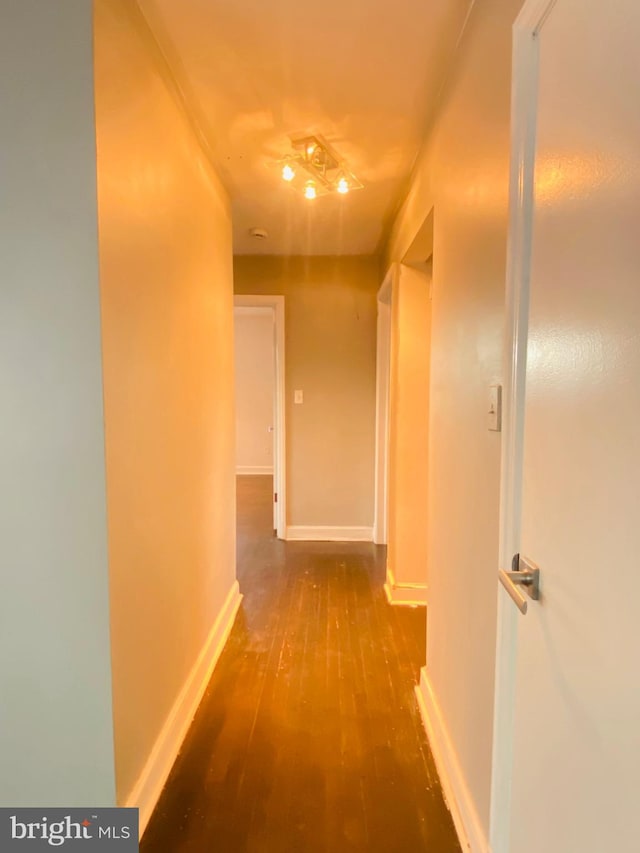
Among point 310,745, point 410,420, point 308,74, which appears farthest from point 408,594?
point 308,74

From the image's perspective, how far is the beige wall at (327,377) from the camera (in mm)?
3611

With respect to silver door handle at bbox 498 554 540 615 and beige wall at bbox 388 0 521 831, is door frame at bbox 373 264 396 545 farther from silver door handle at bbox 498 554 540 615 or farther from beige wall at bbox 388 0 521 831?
silver door handle at bbox 498 554 540 615

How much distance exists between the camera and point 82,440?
1.08m

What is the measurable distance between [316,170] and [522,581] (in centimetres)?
201

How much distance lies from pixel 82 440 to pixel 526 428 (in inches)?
40.1

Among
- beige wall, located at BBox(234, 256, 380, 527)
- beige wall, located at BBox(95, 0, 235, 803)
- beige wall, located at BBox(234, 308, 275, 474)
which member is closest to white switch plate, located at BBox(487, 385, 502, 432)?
beige wall, located at BBox(95, 0, 235, 803)

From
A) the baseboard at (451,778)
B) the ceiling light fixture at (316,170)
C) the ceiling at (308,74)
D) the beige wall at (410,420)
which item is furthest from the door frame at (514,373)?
the beige wall at (410,420)

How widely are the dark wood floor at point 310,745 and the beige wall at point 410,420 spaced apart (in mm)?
331

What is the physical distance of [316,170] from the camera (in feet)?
6.84

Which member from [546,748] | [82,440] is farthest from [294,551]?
[546,748]

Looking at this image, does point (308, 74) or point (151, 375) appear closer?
point (151, 375)

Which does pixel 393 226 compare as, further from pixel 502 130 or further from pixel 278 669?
pixel 278 669

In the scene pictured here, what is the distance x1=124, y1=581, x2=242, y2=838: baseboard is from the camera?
1281 millimetres

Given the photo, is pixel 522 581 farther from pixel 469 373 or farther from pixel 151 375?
pixel 151 375
